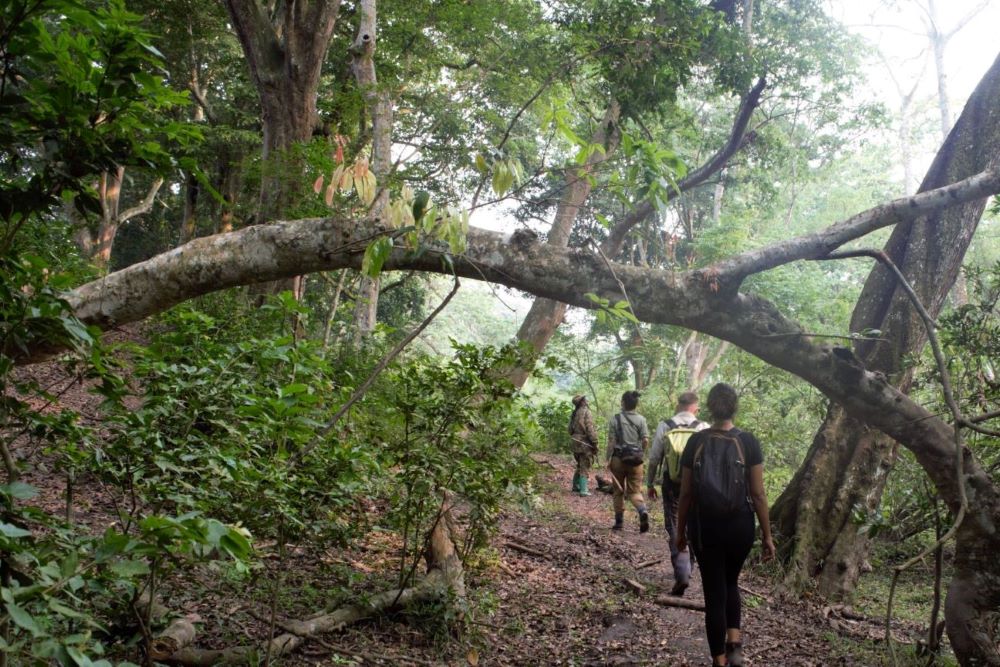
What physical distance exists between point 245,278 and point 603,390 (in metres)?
21.6

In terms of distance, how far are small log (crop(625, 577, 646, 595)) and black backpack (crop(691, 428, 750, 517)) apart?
229cm

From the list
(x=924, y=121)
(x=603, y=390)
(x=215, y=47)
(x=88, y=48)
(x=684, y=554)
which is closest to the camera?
(x=88, y=48)

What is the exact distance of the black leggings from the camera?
432cm

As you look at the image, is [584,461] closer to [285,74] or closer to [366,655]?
[285,74]

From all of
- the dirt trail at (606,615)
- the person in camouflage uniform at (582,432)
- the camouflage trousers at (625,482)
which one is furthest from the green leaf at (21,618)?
the person in camouflage uniform at (582,432)

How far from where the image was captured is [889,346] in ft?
23.4

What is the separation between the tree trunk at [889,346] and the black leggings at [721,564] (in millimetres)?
3060

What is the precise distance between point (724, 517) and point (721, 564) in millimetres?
312

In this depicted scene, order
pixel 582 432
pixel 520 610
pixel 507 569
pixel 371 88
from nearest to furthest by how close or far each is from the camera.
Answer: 1. pixel 520 610
2. pixel 507 569
3. pixel 371 88
4. pixel 582 432

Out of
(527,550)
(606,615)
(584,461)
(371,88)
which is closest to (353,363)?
(527,550)

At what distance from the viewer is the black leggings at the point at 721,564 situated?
432 centimetres

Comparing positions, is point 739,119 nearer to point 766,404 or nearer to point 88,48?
point 766,404

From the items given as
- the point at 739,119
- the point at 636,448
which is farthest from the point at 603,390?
the point at 636,448

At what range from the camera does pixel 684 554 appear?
6.29 metres
